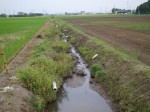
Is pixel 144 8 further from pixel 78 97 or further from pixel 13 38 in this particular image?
pixel 78 97

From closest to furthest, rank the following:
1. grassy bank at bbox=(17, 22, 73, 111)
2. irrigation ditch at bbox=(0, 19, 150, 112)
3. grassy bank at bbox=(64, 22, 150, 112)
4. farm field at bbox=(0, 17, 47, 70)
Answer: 1. grassy bank at bbox=(64, 22, 150, 112)
2. irrigation ditch at bbox=(0, 19, 150, 112)
3. grassy bank at bbox=(17, 22, 73, 111)
4. farm field at bbox=(0, 17, 47, 70)

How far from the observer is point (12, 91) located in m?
9.54

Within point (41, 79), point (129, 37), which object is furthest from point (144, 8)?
point (41, 79)

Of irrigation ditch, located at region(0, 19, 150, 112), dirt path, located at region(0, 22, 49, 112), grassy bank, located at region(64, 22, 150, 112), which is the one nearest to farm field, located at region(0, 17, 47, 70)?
dirt path, located at region(0, 22, 49, 112)

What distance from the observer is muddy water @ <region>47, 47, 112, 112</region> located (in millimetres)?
10492

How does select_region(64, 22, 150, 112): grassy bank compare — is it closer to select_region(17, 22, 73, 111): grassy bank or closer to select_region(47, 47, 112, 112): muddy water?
select_region(47, 47, 112, 112): muddy water

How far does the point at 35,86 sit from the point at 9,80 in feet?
4.44

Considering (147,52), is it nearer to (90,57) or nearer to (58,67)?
(90,57)

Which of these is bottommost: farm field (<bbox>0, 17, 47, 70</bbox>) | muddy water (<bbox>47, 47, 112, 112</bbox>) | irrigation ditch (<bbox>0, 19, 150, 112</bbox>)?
muddy water (<bbox>47, 47, 112, 112</bbox>)

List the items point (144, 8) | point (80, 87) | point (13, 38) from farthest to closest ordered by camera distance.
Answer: point (144, 8) → point (13, 38) → point (80, 87)

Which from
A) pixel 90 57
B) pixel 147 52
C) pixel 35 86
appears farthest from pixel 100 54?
pixel 35 86

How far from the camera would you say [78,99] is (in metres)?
11.6

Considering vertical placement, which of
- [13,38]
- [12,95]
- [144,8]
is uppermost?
[144,8]

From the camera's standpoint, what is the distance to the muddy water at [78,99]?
10.5 metres
